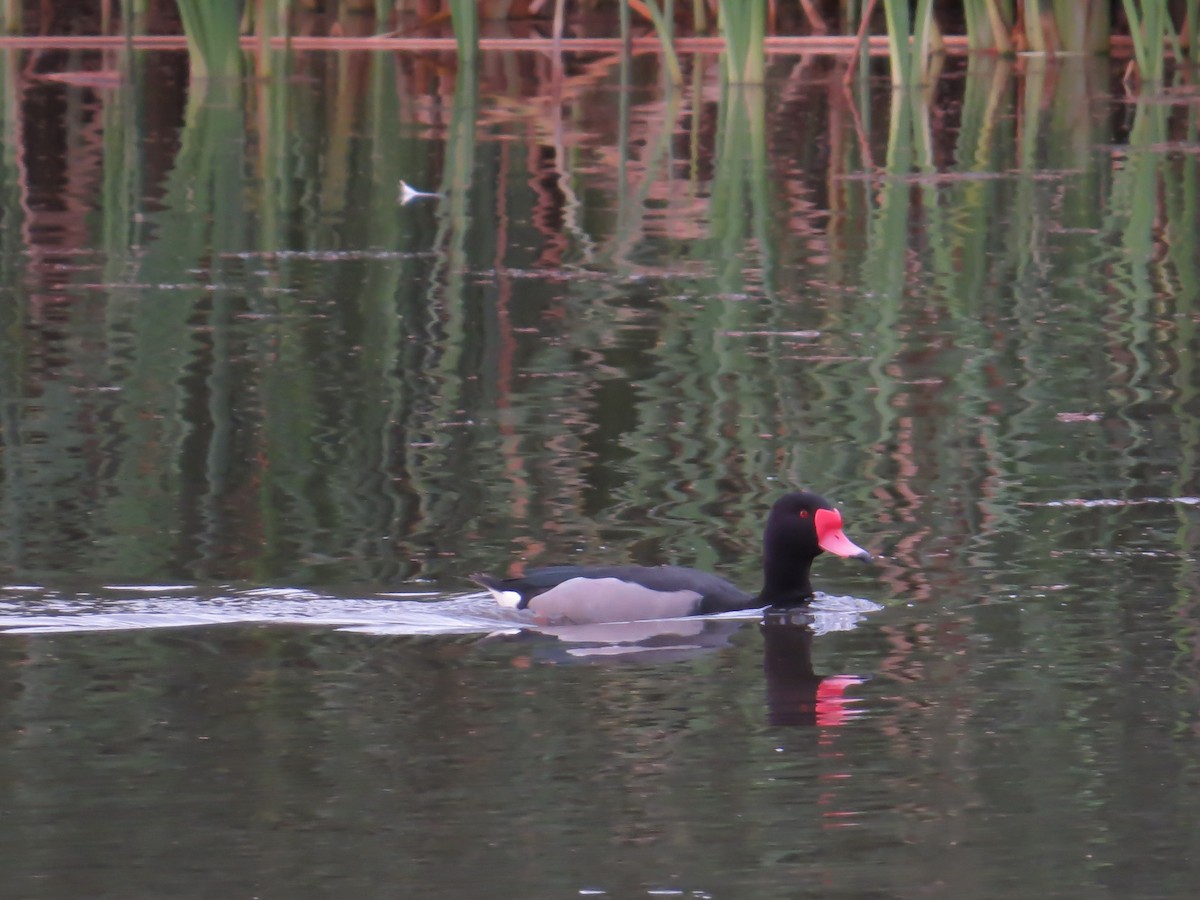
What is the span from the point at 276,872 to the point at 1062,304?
293 inches

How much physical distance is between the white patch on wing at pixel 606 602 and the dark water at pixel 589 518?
81mm

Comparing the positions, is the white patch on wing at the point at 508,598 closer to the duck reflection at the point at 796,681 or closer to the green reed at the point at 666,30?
the duck reflection at the point at 796,681

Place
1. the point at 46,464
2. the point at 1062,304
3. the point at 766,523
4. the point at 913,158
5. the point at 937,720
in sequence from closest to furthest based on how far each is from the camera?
the point at 937,720 < the point at 766,523 < the point at 46,464 < the point at 1062,304 < the point at 913,158

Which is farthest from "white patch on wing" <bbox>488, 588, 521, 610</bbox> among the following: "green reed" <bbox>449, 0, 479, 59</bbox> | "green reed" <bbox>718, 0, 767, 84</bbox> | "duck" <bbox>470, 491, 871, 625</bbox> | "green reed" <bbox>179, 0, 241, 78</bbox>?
"green reed" <bbox>449, 0, 479, 59</bbox>

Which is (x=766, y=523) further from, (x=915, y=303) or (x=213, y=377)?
(x=915, y=303)

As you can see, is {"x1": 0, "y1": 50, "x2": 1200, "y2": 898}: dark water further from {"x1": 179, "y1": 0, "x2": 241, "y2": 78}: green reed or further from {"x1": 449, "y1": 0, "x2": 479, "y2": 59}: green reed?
{"x1": 449, "y1": 0, "x2": 479, "y2": 59}: green reed

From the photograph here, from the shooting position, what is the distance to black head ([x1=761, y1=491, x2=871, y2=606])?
696cm

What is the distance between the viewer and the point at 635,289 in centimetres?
1166

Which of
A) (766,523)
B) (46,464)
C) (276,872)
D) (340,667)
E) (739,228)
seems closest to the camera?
(276,872)

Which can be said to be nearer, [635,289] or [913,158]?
[635,289]

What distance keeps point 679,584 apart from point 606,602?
0.20 meters

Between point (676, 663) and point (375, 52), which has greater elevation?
point (375, 52)

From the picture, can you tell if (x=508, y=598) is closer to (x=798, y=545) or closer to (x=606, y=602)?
(x=606, y=602)

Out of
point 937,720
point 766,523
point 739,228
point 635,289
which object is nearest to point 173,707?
point 937,720
